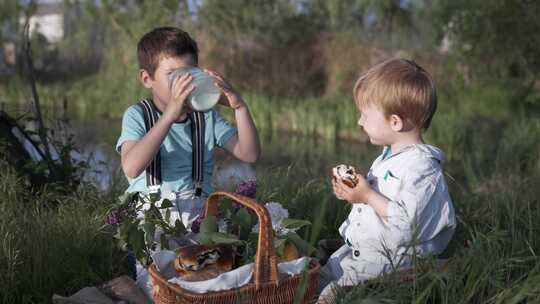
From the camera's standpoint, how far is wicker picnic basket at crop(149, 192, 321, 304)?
6.51ft

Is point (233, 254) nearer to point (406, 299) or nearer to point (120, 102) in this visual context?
point (406, 299)

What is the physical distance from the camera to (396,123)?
7.55 ft

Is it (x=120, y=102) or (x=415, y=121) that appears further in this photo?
(x=120, y=102)

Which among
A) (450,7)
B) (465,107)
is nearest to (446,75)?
(465,107)

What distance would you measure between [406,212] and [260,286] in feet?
1.80

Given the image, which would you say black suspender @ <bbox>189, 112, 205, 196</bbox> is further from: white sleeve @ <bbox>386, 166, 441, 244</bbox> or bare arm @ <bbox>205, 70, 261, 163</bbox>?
white sleeve @ <bbox>386, 166, 441, 244</bbox>

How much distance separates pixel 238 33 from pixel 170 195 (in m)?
12.8

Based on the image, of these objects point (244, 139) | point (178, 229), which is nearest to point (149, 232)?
point (178, 229)

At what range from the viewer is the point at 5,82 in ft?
46.5

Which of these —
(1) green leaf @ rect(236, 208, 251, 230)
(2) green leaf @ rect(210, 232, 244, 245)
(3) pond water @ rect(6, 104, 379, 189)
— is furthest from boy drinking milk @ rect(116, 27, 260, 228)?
(3) pond water @ rect(6, 104, 379, 189)

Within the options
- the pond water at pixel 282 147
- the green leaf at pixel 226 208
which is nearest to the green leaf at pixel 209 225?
the green leaf at pixel 226 208

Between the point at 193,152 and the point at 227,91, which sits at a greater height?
the point at 227,91

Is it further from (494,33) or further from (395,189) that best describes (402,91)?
(494,33)

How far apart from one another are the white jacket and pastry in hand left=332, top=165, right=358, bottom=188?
0.43ft
